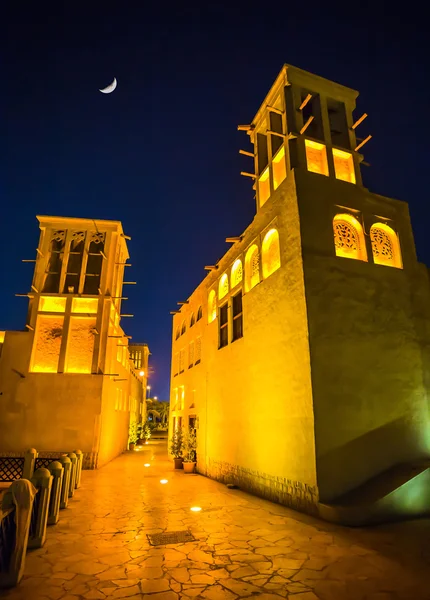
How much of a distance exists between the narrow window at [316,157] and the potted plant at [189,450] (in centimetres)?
1180

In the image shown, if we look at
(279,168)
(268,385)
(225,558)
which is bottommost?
(225,558)

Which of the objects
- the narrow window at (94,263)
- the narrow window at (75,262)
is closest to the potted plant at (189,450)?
the narrow window at (94,263)

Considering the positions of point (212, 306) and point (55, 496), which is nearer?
point (55, 496)

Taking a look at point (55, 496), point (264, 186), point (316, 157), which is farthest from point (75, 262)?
point (55, 496)

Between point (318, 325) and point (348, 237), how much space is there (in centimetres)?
292

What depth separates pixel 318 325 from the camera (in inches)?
317

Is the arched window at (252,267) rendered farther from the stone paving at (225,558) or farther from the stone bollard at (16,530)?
the stone bollard at (16,530)

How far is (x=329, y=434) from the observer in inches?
291

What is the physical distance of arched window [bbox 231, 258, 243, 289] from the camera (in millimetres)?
12593

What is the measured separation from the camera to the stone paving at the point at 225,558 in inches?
159

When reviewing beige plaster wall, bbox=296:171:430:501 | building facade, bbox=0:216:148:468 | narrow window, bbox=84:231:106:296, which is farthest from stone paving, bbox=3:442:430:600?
narrow window, bbox=84:231:106:296

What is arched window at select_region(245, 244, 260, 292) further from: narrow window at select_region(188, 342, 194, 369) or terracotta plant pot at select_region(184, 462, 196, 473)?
terracotta plant pot at select_region(184, 462, 196, 473)

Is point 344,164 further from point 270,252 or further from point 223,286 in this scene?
point 223,286

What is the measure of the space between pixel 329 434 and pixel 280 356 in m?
2.25
